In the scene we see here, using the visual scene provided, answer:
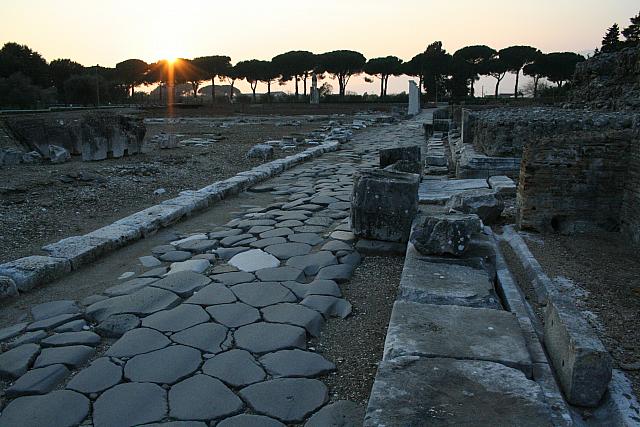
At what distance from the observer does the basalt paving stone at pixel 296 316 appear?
306 cm

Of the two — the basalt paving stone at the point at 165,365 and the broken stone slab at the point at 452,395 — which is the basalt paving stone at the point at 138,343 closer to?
the basalt paving stone at the point at 165,365

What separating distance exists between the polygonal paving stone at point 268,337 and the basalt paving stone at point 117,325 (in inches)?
27.1

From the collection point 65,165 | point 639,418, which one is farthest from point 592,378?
point 65,165

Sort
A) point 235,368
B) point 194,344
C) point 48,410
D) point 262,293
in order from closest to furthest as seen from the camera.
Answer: point 48,410, point 235,368, point 194,344, point 262,293

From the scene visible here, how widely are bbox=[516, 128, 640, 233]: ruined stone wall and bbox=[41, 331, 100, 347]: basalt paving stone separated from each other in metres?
3.76

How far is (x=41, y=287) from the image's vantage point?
3.79m

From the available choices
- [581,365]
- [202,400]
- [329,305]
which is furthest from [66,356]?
[581,365]

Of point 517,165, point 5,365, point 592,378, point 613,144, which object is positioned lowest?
point 5,365

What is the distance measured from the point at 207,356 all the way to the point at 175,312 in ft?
2.13

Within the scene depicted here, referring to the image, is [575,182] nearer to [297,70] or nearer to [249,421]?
[249,421]

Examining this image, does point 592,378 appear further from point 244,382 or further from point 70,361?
point 70,361

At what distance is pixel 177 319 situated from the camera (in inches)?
124

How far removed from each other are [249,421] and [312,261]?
2154 mm

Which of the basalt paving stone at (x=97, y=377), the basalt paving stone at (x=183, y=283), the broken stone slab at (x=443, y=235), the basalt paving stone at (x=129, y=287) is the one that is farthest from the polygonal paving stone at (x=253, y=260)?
the basalt paving stone at (x=97, y=377)
